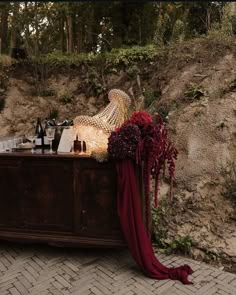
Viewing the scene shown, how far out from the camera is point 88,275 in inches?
116

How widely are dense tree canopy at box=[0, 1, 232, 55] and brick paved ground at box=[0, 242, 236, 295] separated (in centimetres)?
483

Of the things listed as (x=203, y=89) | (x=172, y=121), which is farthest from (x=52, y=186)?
(x=203, y=89)

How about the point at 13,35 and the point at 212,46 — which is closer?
the point at 212,46

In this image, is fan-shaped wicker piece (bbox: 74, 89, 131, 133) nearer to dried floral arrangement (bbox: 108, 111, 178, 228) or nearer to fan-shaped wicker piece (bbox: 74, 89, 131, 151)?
fan-shaped wicker piece (bbox: 74, 89, 131, 151)

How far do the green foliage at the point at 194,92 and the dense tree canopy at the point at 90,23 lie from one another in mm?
2485

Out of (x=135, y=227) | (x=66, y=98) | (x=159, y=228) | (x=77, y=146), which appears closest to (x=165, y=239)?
(x=159, y=228)

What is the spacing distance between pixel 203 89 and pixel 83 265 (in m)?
2.99

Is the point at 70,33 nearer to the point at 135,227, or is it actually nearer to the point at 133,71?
the point at 133,71

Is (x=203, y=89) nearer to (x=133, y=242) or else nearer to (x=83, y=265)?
(x=133, y=242)

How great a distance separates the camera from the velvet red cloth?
2.83 meters

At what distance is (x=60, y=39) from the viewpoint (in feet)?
25.7

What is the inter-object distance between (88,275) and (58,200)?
77 cm

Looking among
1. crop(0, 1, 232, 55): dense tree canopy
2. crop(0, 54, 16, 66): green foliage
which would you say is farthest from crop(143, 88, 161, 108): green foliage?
crop(0, 54, 16, 66): green foliage

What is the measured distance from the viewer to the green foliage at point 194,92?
15.2 ft
